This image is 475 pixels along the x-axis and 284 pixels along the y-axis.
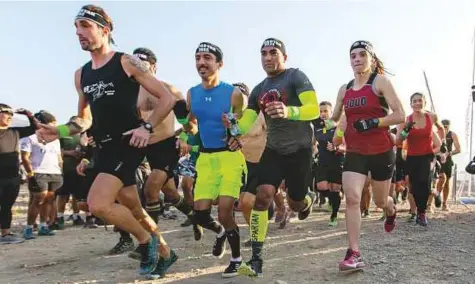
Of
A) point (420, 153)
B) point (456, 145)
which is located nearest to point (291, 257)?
point (420, 153)

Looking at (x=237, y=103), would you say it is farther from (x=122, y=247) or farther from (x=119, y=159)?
(x=122, y=247)

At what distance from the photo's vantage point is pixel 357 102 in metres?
5.23

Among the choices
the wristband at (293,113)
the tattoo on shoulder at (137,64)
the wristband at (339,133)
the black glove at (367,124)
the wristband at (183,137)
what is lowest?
the wristband at (183,137)

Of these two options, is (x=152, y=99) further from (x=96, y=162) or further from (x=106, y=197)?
(x=106, y=197)

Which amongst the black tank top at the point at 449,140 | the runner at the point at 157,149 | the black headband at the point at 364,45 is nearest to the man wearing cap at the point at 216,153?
the runner at the point at 157,149

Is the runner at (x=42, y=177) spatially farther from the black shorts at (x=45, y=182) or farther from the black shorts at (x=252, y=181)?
the black shorts at (x=252, y=181)

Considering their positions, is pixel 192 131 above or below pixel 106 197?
above

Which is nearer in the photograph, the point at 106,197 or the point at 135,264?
the point at 106,197

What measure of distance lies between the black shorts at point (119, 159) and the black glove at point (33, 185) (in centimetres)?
480

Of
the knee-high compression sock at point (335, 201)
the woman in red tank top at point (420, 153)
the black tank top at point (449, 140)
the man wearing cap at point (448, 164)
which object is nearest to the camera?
the woman in red tank top at point (420, 153)

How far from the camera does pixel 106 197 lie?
4.35 m

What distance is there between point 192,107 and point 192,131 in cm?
53

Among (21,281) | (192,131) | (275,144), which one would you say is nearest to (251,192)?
(275,144)

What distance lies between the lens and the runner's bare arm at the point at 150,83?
4.44 m
